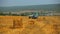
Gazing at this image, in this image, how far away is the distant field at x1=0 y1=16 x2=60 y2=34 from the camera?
3.90 ft

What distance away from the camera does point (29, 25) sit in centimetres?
125

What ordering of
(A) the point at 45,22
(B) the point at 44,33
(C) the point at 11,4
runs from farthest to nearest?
(C) the point at 11,4, (A) the point at 45,22, (B) the point at 44,33

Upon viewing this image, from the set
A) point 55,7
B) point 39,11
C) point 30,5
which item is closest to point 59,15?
point 55,7

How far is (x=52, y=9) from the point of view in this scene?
131 cm

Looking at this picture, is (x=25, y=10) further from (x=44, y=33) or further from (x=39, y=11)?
(x=44, y=33)

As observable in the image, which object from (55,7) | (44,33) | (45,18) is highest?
(55,7)

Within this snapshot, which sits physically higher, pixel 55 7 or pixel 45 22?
pixel 55 7

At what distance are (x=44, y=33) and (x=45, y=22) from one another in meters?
0.16

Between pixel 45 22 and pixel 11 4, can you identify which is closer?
pixel 45 22

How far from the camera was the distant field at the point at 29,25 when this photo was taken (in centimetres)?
119

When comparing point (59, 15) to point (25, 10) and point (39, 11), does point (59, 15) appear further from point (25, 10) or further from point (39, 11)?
point (25, 10)

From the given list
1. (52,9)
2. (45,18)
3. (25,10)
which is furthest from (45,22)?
(25,10)

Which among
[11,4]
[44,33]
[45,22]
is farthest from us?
[11,4]

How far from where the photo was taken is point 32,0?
1354mm
